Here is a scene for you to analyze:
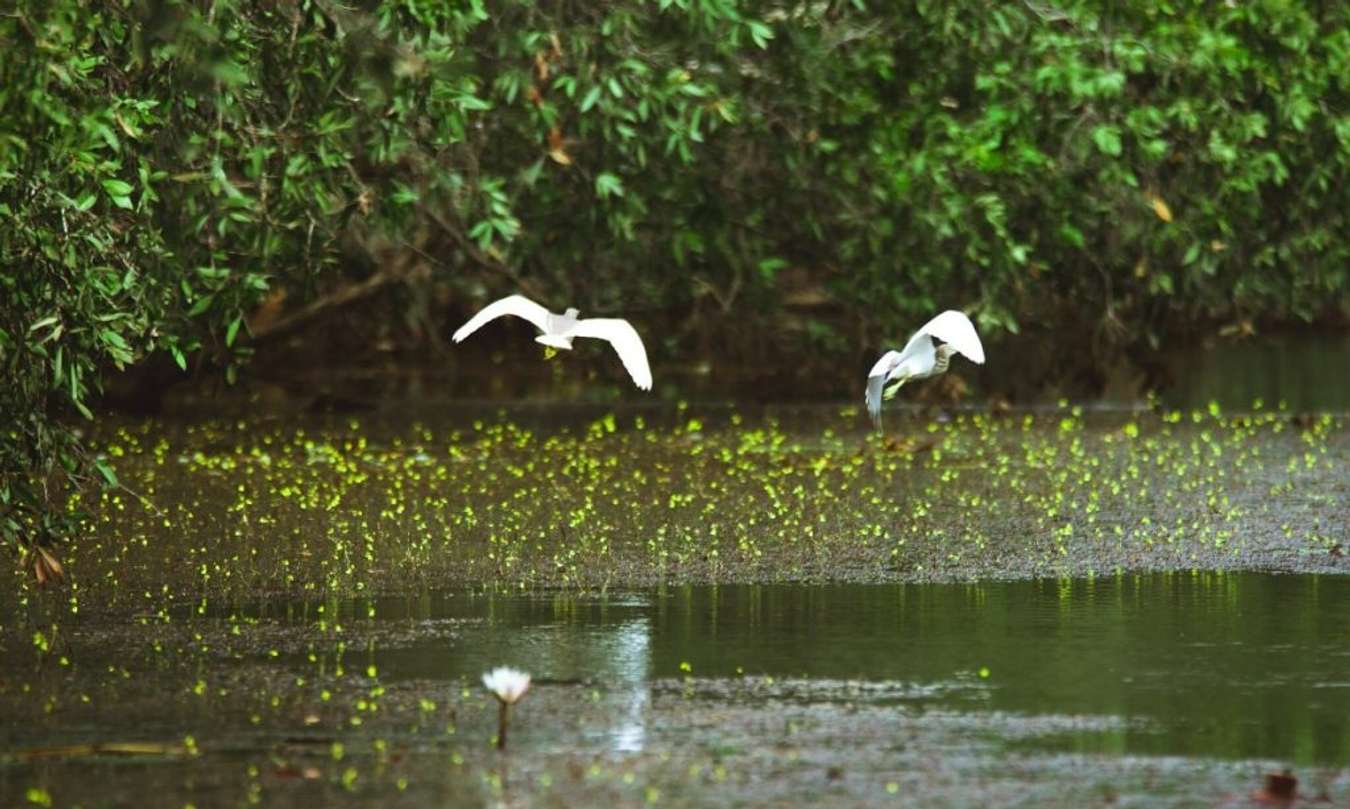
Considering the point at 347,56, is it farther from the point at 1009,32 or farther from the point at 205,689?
the point at 1009,32

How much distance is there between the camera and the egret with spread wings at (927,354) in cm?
1087

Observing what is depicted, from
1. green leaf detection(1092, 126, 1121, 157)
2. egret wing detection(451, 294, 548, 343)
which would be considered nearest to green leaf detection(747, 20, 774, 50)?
green leaf detection(1092, 126, 1121, 157)

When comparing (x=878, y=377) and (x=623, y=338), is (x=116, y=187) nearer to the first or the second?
(x=623, y=338)

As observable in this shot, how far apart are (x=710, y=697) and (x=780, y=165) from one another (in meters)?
12.6

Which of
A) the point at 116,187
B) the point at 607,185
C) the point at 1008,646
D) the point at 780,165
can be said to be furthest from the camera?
the point at 780,165

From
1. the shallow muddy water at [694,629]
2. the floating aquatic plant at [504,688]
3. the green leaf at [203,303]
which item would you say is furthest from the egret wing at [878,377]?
the green leaf at [203,303]

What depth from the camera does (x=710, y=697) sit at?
8.27 metres

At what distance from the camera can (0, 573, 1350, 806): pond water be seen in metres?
6.95

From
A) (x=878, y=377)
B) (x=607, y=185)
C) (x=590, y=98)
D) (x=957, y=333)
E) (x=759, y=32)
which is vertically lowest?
(x=878, y=377)

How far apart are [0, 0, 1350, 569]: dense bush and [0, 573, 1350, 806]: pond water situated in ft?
13.5

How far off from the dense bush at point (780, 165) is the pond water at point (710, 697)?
412 centimetres

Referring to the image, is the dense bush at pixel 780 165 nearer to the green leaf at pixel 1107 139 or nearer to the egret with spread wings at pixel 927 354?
the green leaf at pixel 1107 139

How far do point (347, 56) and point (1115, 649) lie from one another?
225 inches

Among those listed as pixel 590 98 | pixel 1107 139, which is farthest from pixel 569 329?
pixel 1107 139
